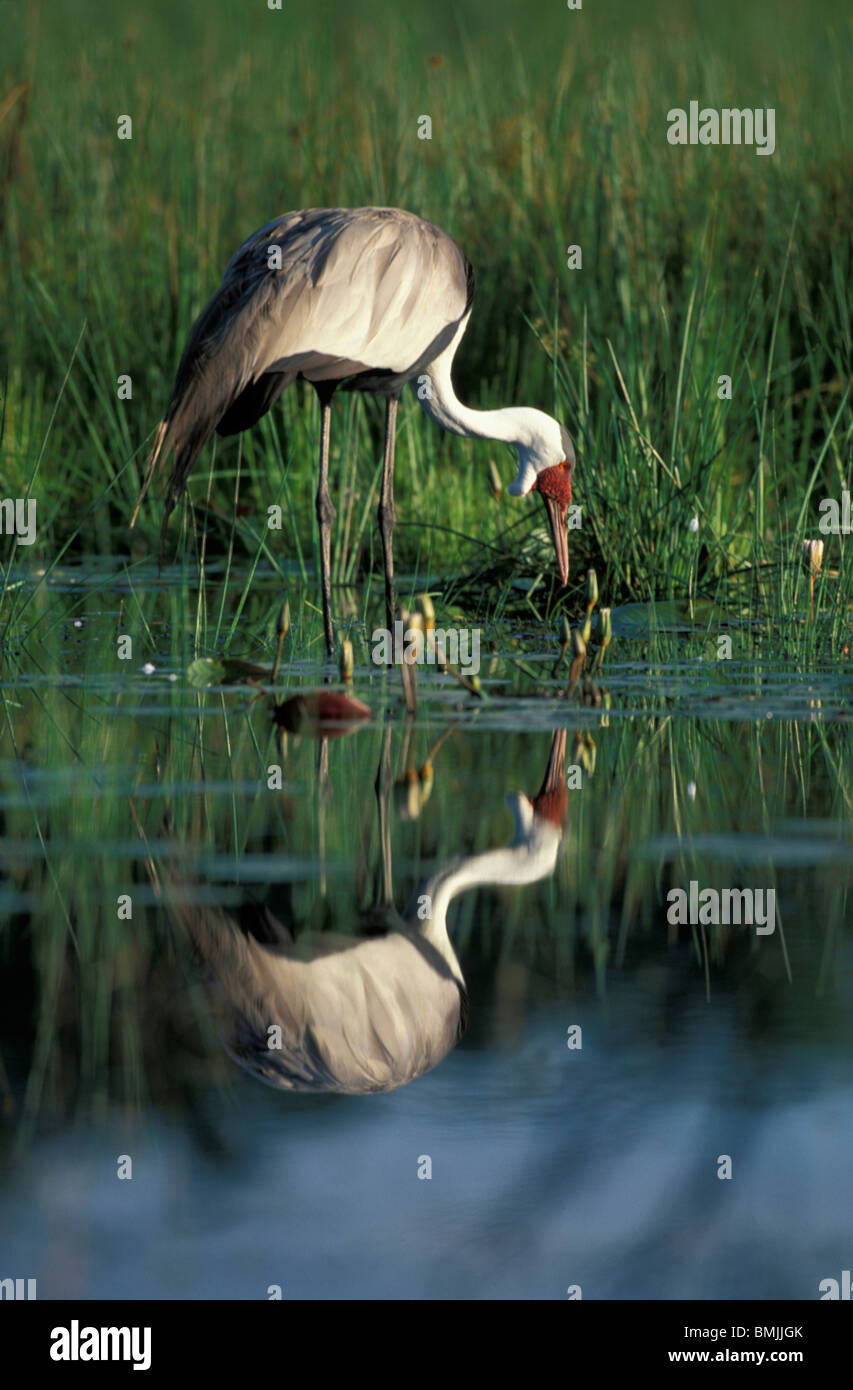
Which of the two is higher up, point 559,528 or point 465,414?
point 465,414

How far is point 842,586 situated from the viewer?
780 centimetres

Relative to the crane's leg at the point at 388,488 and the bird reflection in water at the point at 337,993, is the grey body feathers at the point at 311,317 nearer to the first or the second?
the crane's leg at the point at 388,488

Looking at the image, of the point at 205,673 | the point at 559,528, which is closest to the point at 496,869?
the point at 205,673

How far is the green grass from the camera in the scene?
409 inches

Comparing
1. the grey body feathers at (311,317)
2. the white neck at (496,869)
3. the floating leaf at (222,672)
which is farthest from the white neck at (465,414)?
the white neck at (496,869)

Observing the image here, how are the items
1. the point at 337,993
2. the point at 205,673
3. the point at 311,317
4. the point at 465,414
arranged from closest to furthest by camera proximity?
the point at 337,993 < the point at 205,673 < the point at 311,317 < the point at 465,414

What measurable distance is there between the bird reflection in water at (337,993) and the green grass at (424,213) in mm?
5400

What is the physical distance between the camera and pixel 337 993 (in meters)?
3.68

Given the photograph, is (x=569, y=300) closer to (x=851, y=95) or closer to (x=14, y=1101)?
(x=851, y=95)

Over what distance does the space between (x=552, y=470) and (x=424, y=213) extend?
12.3 feet

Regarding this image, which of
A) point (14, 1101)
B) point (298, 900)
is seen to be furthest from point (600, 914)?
point (14, 1101)

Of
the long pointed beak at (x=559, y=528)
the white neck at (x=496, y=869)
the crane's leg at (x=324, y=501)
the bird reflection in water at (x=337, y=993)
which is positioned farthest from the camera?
the long pointed beak at (x=559, y=528)

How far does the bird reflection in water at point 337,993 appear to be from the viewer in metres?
3.42

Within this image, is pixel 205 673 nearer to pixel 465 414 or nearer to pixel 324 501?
pixel 324 501
